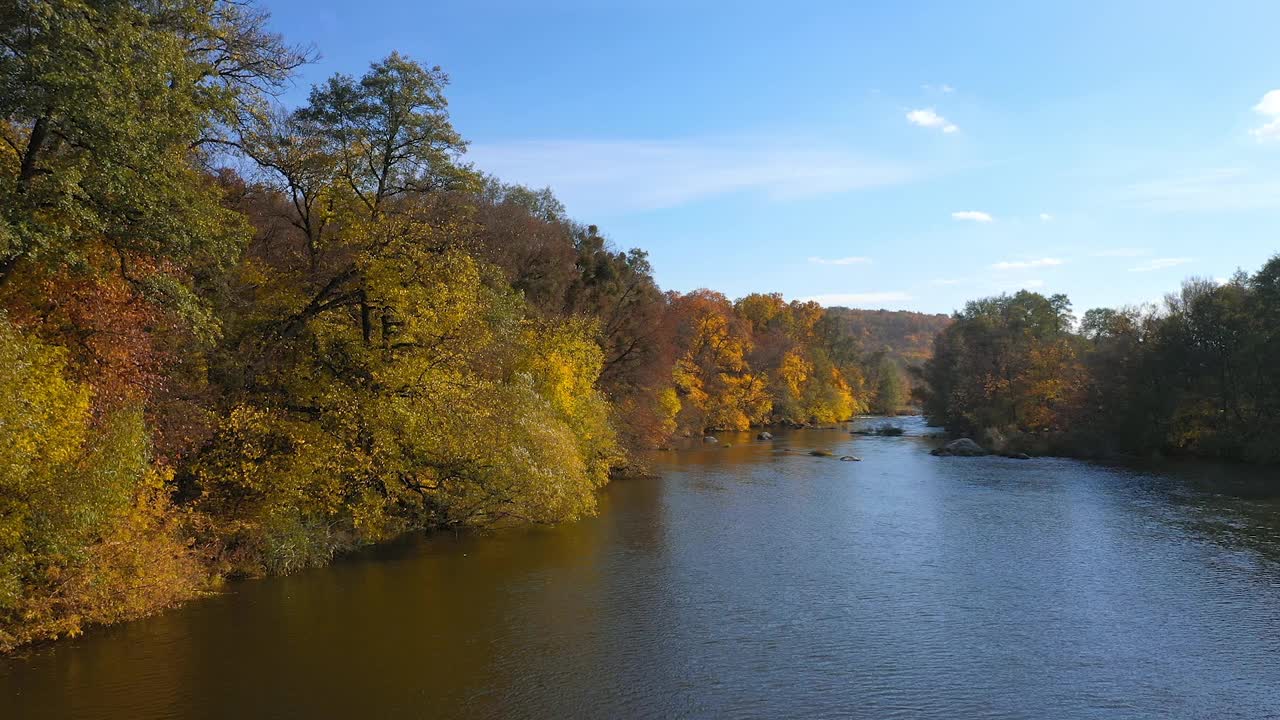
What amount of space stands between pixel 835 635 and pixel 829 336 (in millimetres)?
90177

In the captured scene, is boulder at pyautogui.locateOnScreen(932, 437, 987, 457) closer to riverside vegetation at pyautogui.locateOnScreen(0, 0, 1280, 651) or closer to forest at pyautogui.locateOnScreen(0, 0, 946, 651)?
riverside vegetation at pyautogui.locateOnScreen(0, 0, 1280, 651)

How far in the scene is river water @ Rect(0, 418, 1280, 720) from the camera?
513 inches

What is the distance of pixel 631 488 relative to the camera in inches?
1444

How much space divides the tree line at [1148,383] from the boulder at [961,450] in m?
1.82

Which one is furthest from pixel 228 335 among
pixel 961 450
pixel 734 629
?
pixel 961 450

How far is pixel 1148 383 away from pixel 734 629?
1762 inches

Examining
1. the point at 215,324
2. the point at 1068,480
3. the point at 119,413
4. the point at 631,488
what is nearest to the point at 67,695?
the point at 119,413

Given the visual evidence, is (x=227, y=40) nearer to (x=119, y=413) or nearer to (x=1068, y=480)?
(x=119, y=413)

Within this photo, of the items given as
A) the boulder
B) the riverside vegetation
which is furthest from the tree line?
the riverside vegetation

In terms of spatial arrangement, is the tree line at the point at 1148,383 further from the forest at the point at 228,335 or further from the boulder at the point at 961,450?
the forest at the point at 228,335

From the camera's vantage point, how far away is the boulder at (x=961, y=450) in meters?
52.9

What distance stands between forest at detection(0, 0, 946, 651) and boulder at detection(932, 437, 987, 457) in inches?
1115

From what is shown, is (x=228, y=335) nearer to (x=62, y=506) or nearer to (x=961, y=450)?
(x=62, y=506)

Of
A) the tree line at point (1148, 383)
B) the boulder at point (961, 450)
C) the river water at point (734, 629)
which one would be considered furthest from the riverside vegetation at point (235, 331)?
the tree line at point (1148, 383)
